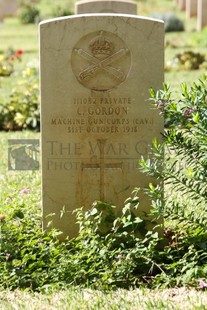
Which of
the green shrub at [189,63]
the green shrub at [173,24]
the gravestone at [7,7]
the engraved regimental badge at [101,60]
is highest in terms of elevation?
the gravestone at [7,7]

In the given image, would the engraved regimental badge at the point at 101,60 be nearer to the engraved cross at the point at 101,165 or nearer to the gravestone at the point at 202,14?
the engraved cross at the point at 101,165

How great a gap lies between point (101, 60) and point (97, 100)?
0.26 m

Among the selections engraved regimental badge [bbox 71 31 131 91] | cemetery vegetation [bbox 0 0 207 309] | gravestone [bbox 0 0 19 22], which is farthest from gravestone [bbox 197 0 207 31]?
engraved regimental badge [bbox 71 31 131 91]

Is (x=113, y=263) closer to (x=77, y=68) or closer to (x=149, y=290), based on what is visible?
(x=149, y=290)

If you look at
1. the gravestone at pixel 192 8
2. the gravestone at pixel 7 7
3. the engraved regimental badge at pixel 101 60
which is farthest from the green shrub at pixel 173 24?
the engraved regimental badge at pixel 101 60

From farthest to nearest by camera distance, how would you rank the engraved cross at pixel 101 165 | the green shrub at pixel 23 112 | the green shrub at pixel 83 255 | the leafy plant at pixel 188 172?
the green shrub at pixel 23 112 < the engraved cross at pixel 101 165 < the green shrub at pixel 83 255 < the leafy plant at pixel 188 172

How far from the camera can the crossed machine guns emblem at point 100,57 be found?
6.00 m

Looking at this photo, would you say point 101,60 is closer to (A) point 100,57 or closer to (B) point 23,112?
(A) point 100,57

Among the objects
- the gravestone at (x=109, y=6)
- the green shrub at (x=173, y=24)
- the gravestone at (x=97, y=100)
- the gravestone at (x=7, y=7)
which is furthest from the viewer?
the gravestone at (x=7, y=7)

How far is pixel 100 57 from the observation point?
19.8 feet

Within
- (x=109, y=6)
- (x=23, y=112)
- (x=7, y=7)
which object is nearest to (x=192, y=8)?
(x=7, y=7)

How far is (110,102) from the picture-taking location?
6078 millimetres

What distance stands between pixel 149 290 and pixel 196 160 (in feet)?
2.73

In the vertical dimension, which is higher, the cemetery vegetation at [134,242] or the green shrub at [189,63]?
the green shrub at [189,63]
